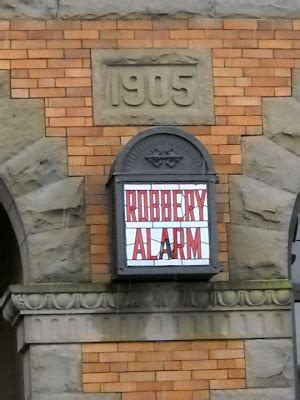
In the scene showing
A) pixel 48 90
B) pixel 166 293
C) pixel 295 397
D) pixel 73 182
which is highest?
pixel 48 90

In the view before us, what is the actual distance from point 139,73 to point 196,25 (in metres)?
0.51

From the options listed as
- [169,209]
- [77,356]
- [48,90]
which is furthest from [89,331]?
[48,90]

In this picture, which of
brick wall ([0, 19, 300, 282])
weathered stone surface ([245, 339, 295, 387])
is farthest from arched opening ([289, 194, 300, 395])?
brick wall ([0, 19, 300, 282])

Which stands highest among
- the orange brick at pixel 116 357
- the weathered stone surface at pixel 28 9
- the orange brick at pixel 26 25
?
the weathered stone surface at pixel 28 9

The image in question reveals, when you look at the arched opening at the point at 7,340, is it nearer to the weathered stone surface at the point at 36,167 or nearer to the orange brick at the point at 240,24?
the weathered stone surface at the point at 36,167

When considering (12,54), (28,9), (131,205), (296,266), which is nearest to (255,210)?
(131,205)

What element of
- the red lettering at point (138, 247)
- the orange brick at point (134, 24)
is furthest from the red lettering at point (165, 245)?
the orange brick at point (134, 24)

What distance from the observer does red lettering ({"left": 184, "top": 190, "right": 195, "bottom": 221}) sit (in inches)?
365

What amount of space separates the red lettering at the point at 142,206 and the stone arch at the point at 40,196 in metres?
0.40

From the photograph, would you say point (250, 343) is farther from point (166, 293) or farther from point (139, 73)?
point (139, 73)

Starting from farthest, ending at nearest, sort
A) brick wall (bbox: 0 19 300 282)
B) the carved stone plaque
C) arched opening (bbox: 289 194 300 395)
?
1. arched opening (bbox: 289 194 300 395)
2. the carved stone plaque
3. brick wall (bbox: 0 19 300 282)

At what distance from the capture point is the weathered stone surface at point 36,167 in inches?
369

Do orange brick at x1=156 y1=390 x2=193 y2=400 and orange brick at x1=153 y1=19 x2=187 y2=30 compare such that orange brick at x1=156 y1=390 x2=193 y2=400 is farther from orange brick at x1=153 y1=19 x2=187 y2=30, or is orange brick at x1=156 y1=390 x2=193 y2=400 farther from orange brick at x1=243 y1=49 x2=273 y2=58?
orange brick at x1=153 y1=19 x2=187 y2=30

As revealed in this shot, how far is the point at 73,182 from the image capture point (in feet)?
31.0
